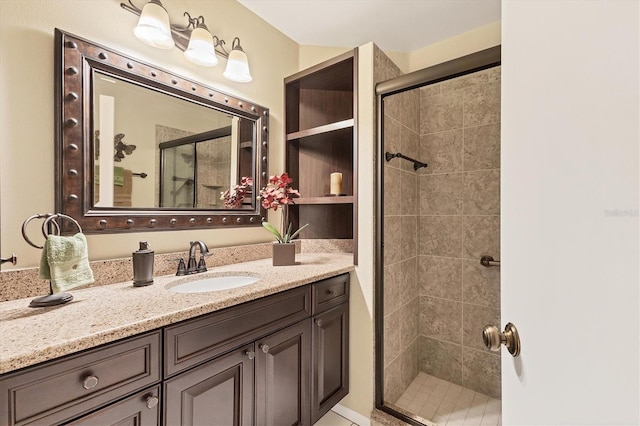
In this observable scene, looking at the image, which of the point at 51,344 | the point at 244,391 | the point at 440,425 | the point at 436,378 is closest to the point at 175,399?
the point at 244,391

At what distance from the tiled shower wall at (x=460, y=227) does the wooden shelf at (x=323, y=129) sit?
758 millimetres

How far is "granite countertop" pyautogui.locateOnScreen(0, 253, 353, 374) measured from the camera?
65 cm

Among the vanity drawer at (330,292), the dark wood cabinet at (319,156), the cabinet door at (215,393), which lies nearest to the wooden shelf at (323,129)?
the dark wood cabinet at (319,156)

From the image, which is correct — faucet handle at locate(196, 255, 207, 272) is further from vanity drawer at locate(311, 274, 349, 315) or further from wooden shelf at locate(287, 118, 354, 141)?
wooden shelf at locate(287, 118, 354, 141)

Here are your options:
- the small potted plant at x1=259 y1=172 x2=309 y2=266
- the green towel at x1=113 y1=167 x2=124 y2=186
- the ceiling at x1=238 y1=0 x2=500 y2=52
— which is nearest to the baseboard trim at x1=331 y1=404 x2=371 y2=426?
the small potted plant at x1=259 y1=172 x2=309 y2=266

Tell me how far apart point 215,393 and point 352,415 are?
1.04 metres


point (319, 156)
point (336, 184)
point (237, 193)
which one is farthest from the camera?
point (319, 156)

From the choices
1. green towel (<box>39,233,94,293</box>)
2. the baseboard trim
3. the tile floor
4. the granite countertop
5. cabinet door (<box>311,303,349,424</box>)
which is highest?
green towel (<box>39,233,94,293</box>)

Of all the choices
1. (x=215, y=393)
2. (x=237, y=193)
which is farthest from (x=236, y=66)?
(x=215, y=393)

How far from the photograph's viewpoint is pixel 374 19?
6.26ft

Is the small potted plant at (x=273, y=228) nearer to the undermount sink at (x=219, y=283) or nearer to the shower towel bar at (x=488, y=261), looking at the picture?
the undermount sink at (x=219, y=283)
